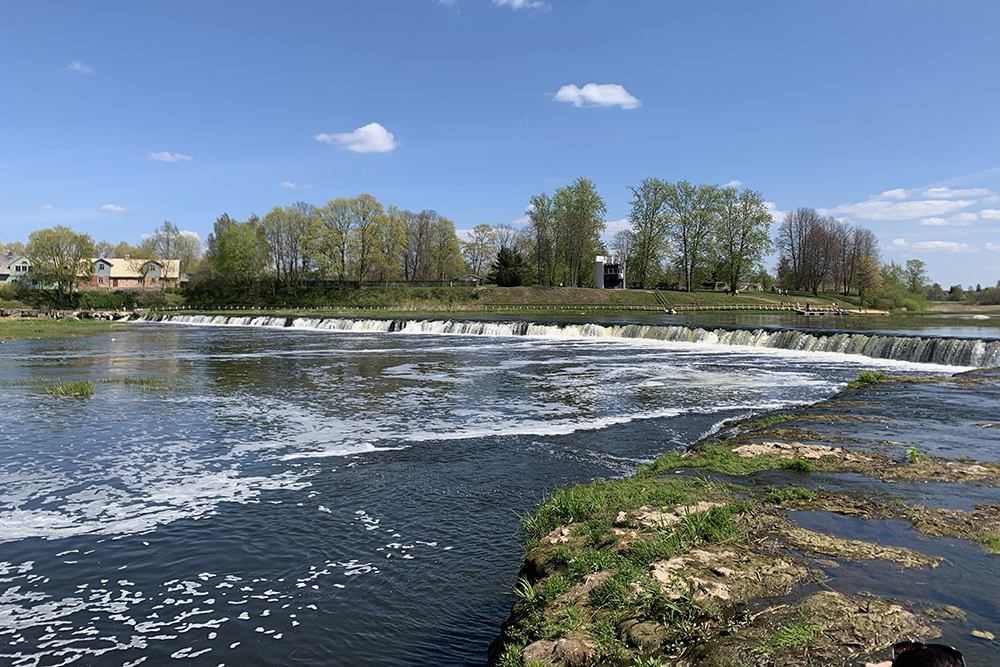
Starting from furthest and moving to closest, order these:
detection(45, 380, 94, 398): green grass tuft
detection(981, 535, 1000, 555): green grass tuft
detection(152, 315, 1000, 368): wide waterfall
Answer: detection(152, 315, 1000, 368): wide waterfall < detection(45, 380, 94, 398): green grass tuft < detection(981, 535, 1000, 555): green grass tuft

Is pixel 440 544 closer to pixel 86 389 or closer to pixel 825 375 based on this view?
pixel 86 389

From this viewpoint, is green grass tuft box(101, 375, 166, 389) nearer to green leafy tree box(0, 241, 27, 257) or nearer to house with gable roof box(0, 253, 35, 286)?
house with gable roof box(0, 253, 35, 286)

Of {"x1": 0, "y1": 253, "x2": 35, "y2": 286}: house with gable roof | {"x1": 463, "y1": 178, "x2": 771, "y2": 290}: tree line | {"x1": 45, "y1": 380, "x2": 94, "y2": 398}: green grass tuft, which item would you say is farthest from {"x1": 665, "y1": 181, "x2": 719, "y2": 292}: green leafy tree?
{"x1": 0, "y1": 253, "x2": 35, "y2": 286}: house with gable roof

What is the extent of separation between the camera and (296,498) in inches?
345

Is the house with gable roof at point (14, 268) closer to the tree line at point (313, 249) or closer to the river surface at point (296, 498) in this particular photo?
the tree line at point (313, 249)

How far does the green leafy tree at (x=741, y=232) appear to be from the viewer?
294 feet

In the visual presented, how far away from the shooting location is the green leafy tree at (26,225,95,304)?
83375 mm

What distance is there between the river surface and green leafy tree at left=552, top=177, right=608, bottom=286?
71.1 meters

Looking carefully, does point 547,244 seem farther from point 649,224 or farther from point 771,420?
point 771,420

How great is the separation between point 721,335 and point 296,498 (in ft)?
107

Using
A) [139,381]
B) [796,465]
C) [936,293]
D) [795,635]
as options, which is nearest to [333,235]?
[139,381]

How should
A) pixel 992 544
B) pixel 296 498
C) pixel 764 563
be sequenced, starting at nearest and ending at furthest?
1. pixel 764 563
2. pixel 992 544
3. pixel 296 498

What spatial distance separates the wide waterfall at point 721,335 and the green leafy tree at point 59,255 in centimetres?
3623

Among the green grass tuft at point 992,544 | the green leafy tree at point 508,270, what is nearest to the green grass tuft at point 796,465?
the green grass tuft at point 992,544
